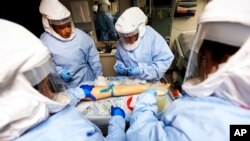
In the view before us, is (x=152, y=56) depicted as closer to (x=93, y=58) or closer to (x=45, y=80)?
(x=93, y=58)

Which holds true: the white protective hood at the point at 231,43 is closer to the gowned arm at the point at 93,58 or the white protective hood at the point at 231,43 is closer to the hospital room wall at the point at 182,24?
the gowned arm at the point at 93,58

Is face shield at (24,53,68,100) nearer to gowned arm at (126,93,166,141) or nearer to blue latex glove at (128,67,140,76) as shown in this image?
gowned arm at (126,93,166,141)

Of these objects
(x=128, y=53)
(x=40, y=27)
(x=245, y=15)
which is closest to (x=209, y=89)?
(x=245, y=15)

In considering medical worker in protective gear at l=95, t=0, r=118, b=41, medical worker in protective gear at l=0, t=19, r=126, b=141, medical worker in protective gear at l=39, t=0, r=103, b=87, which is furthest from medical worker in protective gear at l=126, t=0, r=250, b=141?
medical worker in protective gear at l=95, t=0, r=118, b=41

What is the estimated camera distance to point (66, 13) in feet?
6.22

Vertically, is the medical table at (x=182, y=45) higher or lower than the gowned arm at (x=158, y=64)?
lower

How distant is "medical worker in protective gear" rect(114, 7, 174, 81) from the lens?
1885mm

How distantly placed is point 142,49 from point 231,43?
1.21 meters

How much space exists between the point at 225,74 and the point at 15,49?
79cm

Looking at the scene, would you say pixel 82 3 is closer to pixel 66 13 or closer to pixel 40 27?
pixel 40 27

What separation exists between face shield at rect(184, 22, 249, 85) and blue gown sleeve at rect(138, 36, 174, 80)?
906 millimetres

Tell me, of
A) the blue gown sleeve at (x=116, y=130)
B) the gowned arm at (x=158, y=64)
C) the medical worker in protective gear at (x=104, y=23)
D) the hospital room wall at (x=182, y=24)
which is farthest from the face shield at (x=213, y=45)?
the hospital room wall at (x=182, y=24)

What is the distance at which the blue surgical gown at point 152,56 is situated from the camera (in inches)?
76.3

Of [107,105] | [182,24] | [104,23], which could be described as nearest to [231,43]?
[107,105]
